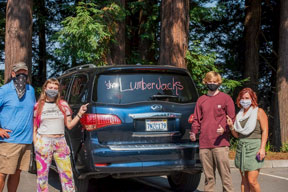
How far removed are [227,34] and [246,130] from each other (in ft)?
54.8

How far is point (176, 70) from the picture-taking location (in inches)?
245

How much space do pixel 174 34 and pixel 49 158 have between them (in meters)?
7.43

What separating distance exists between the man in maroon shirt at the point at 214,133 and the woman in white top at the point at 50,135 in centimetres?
156

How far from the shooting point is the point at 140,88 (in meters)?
5.84

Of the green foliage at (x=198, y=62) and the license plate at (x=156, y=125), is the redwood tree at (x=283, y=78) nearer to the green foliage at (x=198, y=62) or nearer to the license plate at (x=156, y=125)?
A: the green foliage at (x=198, y=62)

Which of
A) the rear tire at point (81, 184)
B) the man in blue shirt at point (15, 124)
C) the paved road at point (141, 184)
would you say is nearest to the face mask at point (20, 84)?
the man in blue shirt at point (15, 124)

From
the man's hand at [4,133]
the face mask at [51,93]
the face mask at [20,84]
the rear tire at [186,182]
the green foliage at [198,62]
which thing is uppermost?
the green foliage at [198,62]

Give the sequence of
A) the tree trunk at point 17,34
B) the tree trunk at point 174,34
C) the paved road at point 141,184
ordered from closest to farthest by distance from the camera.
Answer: the paved road at point 141,184 < the tree trunk at point 17,34 < the tree trunk at point 174,34

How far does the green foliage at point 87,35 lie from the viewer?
12.7 m

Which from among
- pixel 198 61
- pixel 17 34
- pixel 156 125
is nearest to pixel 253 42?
pixel 198 61

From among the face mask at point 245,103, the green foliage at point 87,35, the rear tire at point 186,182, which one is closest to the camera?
the face mask at point 245,103

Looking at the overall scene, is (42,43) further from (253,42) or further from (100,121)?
(100,121)

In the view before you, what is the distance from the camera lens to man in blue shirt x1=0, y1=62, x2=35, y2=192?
16.9 feet

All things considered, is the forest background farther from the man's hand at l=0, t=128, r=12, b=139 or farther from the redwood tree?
the man's hand at l=0, t=128, r=12, b=139
